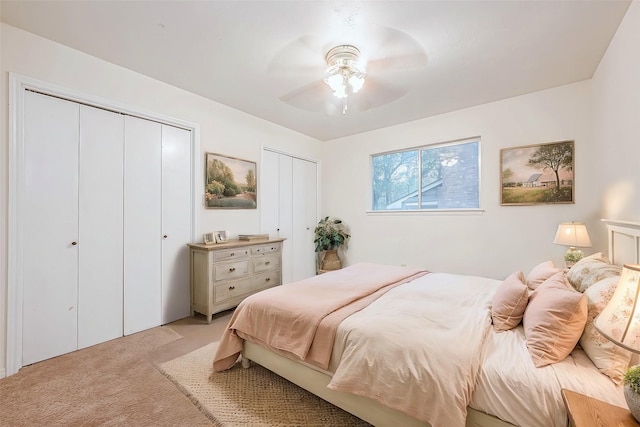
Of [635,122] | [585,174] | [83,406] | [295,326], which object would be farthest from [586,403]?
[585,174]

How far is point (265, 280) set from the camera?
11.9 ft

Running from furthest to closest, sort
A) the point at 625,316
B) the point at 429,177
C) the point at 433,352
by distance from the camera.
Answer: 1. the point at 429,177
2. the point at 433,352
3. the point at 625,316

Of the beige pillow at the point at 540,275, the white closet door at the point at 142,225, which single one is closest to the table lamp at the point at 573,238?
the beige pillow at the point at 540,275

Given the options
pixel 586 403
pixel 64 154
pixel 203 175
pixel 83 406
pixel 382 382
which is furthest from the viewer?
pixel 203 175

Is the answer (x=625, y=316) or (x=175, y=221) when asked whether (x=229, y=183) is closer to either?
(x=175, y=221)

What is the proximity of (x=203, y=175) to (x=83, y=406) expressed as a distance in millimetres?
2349

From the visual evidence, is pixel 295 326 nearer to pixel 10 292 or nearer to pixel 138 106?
pixel 10 292

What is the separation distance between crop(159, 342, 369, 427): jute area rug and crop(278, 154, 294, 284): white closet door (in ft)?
7.50

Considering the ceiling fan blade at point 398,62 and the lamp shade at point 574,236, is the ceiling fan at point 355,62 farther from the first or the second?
the lamp shade at point 574,236

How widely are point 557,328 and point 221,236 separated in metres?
3.25

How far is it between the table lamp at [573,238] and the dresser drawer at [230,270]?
3429 mm

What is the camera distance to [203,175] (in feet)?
10.8

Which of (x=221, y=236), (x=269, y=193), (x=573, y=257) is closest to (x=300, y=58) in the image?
(x=269, y=193)

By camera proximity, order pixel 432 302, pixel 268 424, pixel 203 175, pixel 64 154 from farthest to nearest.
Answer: pixel 203 175
pixel 64 154
pixel 432 302
pixel 268 424
